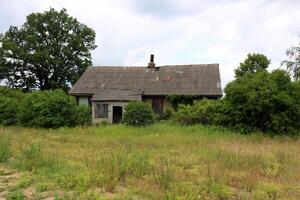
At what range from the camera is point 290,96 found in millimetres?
19875

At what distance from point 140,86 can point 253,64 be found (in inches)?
436

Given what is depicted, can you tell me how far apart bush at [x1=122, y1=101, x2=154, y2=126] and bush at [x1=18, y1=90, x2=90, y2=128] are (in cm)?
312

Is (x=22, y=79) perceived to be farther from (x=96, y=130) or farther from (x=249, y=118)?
(x=249, y=118)

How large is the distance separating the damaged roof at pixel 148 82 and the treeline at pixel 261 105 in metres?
7.58

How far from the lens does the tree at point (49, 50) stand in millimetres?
45281

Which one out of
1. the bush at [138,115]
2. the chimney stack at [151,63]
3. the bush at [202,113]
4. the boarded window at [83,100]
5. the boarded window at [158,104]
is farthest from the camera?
the chimney stack at [151,63]

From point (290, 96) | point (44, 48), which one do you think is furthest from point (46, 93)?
point (44, 48)

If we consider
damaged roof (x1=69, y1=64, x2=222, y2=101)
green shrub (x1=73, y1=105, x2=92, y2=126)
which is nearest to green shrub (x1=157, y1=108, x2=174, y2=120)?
damaged roof (x1=69, y1=64, x2=222, y2=101)

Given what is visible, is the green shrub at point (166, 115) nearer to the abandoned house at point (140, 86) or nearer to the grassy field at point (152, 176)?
the abandoned house at point (140, 86)

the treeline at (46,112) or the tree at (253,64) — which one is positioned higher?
the tree at (253,64)

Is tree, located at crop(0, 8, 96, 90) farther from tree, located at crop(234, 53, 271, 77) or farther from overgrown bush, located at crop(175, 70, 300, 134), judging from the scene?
overgrown bush, located at crop(175, 70, 300, 134)

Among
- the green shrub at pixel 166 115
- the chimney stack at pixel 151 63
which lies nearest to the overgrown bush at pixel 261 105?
the green shrub at pixel 166 115

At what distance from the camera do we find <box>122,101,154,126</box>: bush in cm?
2303

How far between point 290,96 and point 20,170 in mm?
15126
